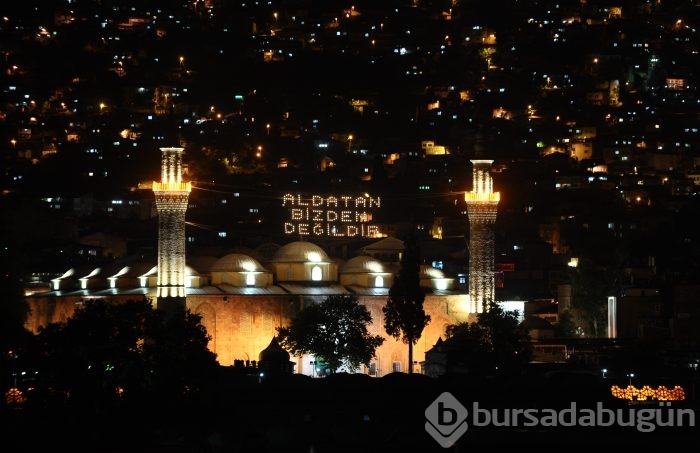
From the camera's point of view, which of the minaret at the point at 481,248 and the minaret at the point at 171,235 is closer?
the minaret at the point at 171,235

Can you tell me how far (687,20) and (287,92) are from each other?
151ft

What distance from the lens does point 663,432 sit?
46875mm

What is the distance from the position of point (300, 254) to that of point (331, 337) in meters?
8.63

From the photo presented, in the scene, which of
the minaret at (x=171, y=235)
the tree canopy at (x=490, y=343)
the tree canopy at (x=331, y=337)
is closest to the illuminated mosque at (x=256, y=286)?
the minaret at (x=171, y=235)

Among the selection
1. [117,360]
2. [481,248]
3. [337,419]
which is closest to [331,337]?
[481,248]

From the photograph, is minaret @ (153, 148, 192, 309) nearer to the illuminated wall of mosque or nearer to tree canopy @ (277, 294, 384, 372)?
Result: the illuminated wall of mosque

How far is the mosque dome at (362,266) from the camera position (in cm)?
7750

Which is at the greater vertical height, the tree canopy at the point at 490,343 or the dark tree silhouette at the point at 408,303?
the dark tree silhouette at the point at 408,303

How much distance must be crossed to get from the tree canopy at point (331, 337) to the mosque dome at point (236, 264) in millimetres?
5031

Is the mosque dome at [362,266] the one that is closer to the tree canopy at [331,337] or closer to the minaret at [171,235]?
the tree canopy at [331,337]

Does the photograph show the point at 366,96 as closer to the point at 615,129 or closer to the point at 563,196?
the point at 615,129

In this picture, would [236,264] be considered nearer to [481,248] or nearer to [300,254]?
[300,254]

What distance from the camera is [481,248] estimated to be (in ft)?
233

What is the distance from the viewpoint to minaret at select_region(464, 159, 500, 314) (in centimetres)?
7112
